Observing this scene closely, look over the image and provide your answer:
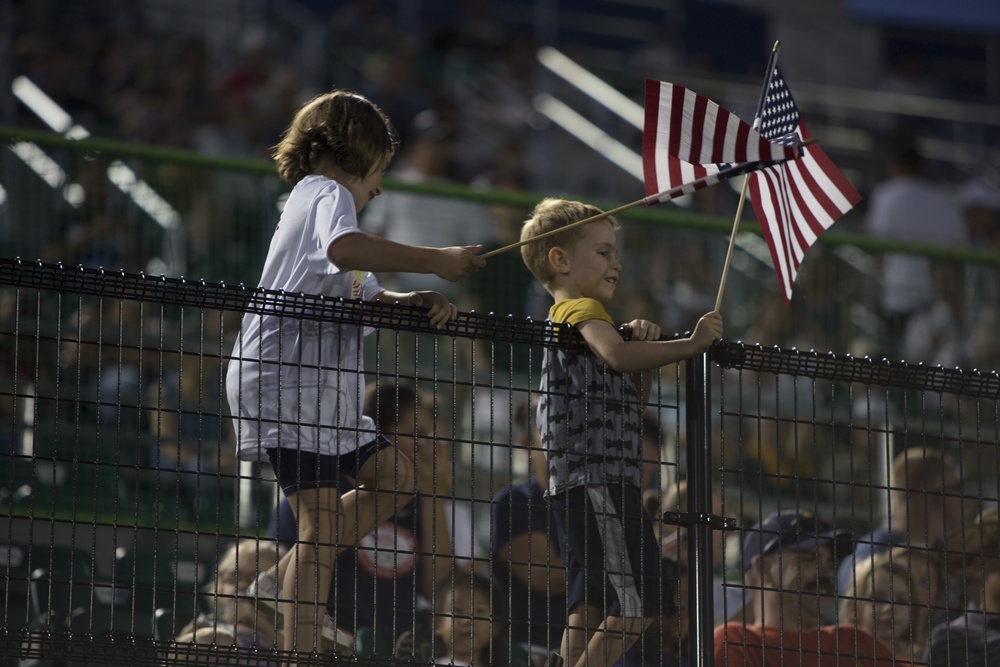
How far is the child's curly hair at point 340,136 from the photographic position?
4.35m

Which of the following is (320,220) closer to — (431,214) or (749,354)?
(749,354)

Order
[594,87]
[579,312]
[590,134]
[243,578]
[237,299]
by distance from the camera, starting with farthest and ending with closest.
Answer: [594,87], [590,134], [243,578], [579,312], [237,299]

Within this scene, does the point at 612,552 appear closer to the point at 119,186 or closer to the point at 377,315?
the point at 377,315

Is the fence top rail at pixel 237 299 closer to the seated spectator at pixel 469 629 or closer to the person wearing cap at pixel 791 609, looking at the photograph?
the person wearing cap at pixel 791 609

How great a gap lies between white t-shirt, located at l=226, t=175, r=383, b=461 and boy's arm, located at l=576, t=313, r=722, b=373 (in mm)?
627

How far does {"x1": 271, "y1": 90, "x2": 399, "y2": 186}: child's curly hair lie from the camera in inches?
171

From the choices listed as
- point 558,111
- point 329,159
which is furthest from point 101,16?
point 329,159

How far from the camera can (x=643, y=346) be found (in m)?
4.21

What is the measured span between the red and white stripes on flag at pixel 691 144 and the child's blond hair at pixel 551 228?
0.31 m

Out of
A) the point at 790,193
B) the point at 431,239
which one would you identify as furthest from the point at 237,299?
the point at 431,239

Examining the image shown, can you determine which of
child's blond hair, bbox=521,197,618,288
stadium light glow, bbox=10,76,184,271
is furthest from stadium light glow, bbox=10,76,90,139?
child's blond hair, bbox=521,197,618,288

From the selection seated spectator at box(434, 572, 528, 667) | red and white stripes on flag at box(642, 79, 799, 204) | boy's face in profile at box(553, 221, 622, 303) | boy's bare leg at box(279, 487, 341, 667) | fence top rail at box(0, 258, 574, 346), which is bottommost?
seated spectator at box(434, 572, 528, 667)

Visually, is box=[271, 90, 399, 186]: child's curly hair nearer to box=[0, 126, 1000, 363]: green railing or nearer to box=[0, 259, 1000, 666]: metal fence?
box=[0, 259, 1000, 666]: metal fence

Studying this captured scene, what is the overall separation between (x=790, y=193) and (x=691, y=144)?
0.52 meters
